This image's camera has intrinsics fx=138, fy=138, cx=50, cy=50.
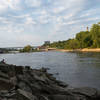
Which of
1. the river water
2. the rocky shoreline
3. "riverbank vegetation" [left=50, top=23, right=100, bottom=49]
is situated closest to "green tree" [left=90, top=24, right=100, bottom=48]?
"riverbank vegetation" [left=50, top=23, right=100, bottom=49]

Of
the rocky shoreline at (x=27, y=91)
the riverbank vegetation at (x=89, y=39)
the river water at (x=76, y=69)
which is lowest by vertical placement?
the river water at (x=76, y=69)

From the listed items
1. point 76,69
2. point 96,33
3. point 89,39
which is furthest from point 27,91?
point 89,39

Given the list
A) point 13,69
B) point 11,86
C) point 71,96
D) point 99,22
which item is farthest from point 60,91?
point 99,22

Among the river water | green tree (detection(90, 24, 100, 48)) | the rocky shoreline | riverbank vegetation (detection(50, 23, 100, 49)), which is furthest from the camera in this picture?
riverbank vegetation (detection(50, 23, 100, 49))

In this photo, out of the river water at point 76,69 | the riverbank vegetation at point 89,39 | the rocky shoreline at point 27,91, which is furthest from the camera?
the riverbank vegetation at point 89,39

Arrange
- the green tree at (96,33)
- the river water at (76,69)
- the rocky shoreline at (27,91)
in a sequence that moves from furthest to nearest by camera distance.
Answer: the green tree at (96,33), the river water at (76,69), the rocky shoreline at (27,91)

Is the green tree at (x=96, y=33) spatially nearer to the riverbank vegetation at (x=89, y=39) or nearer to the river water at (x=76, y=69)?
the riverbank vegetation at (x=89, y=39)

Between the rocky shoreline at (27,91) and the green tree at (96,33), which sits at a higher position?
the green tree at (96,33)

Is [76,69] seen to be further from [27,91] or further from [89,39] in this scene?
[89,39]

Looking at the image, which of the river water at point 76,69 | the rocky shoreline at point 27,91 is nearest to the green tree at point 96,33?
the river water at point 76,69

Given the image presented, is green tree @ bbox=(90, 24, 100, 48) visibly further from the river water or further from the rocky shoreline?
the rocky shoreline

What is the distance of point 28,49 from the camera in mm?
191375

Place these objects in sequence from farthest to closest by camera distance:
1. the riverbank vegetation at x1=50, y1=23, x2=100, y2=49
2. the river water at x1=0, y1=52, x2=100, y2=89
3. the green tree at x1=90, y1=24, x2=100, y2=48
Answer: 1. the riverbank vegetation at x1=50, y1=23, x2=100, y2=49
2. the green tree at x1=90, y1=24, x2=100, y2=48
3. the river water at x1=0, y1=52, x2=100, y2=89

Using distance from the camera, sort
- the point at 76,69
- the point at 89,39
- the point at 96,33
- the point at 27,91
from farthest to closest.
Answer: the point at 89,39 < the point at 96,33 < the point at 76,69 < the point at 27,91
